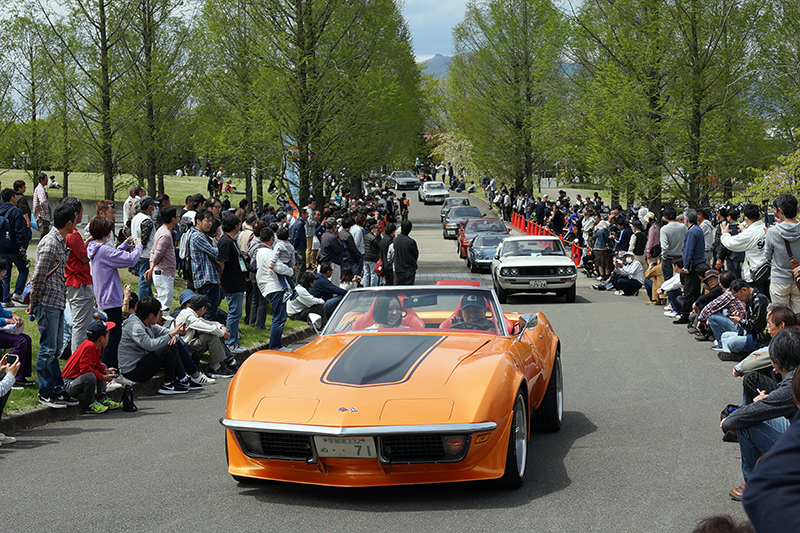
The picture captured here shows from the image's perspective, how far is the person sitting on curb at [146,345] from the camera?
9.34 meters

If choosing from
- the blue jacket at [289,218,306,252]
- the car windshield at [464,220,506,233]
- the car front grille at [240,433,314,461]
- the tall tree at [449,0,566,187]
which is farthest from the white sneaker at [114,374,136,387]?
the tall tree at [449,0,566,187]

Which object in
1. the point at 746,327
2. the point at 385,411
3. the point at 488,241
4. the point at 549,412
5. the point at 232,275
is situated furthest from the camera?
the point at 488,241

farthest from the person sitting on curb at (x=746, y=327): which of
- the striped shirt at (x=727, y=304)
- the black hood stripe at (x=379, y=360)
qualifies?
the black hood stripe at (x=379, y=360)

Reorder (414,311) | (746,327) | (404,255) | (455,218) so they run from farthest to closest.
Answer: (455,218)
(404,255)
(746,327)
(414,311)

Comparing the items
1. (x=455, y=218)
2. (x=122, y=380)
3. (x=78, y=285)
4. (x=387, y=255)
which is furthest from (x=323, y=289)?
(x=455, y=218)

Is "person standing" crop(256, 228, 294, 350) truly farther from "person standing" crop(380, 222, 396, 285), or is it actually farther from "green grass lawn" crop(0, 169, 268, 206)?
"green grass lawn" crop(0, 169, 268, 206)

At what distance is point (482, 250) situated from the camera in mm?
27703

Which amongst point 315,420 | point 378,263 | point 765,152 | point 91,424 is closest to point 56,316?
point 91,424

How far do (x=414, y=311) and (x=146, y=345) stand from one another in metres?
3.49

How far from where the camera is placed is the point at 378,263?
1836 centimetres

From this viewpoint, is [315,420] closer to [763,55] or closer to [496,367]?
[496,367]

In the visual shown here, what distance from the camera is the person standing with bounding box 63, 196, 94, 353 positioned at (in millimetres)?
8781

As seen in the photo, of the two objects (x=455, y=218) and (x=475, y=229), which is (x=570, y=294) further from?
(x=455, y=218)

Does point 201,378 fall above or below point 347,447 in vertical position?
below
